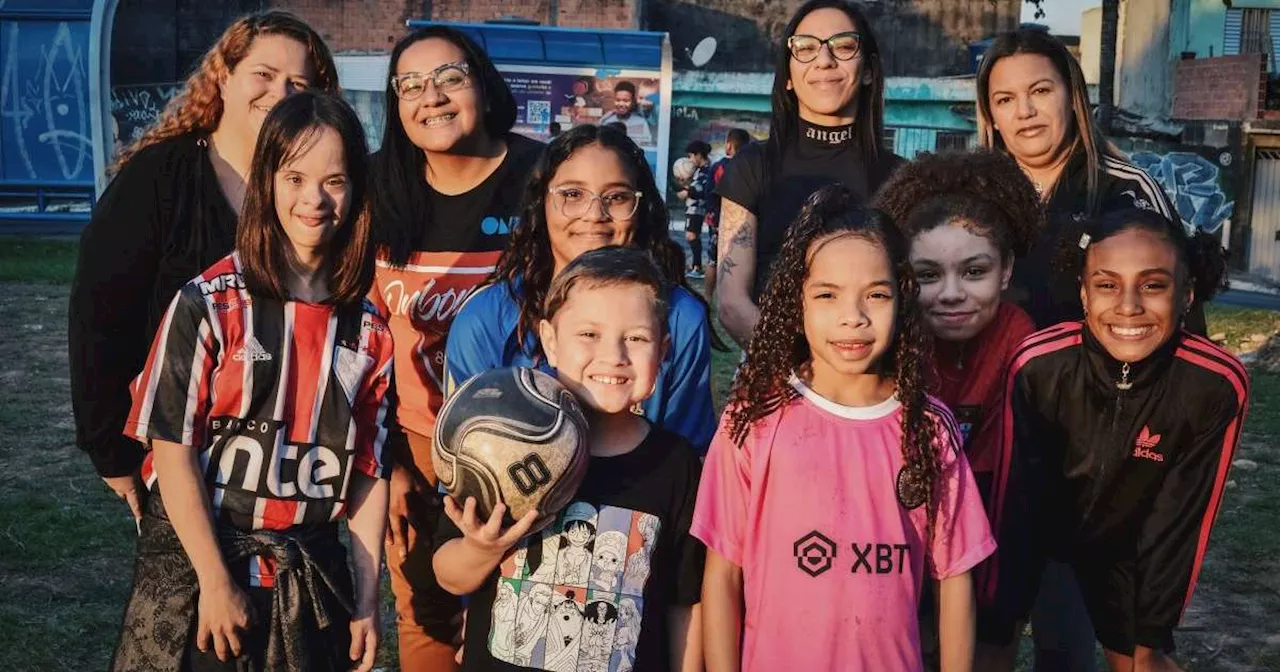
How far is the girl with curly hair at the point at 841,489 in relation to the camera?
→ 9.71 feet

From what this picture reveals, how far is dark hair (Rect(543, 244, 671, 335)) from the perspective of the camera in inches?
122

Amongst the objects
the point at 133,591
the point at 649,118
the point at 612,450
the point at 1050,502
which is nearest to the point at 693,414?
the point at 612,450

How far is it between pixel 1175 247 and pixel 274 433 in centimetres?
254

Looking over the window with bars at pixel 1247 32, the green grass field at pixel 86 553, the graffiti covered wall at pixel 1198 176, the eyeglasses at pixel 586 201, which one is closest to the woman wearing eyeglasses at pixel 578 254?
the eyeglasses at pixel 586 201

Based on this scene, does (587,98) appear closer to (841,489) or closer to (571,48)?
(571,48)

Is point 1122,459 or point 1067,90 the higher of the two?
point 1067,90

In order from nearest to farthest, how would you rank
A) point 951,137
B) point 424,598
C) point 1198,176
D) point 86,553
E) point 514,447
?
point 514,447 < point 424,598 < point 86,553 < point 1198,176 < point 951,137

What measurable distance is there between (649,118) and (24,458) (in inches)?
613

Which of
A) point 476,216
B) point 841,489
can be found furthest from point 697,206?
point 841,489

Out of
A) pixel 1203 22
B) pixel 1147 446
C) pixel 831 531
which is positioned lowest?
pixel 831 531

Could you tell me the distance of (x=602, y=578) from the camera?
299 centimetres

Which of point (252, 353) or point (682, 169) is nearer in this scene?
point (252, 353)

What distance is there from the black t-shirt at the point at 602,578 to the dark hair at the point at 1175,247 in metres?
1.39

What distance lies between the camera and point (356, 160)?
3.35 m
